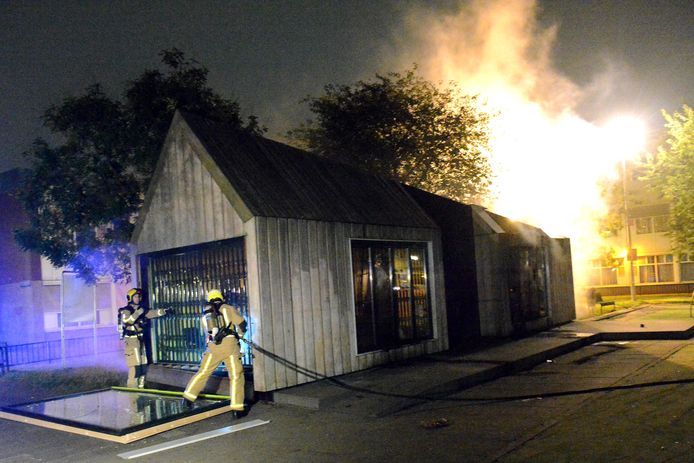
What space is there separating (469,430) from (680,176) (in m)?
22.0

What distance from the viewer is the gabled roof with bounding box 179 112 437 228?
402 inches

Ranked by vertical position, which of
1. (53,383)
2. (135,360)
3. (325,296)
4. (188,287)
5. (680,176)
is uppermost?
(680,176)

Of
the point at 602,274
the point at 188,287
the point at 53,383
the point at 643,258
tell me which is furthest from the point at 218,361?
the point at 602,274

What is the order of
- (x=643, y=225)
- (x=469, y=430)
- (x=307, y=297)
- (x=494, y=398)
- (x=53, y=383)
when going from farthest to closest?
(x=643, y=225) → (x=53, y=383) → (x=307, y=297) → (x=494, y=398) → (x=469, y=430)

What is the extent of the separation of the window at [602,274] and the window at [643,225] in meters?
3.13

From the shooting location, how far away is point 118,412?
9.03m

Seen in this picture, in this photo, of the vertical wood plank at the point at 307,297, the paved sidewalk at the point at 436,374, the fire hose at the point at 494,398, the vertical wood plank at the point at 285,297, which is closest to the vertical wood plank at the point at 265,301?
the fire hose at the point at 494,398

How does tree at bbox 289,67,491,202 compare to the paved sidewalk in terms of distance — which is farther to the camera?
tree at bbox 289,67,491,202

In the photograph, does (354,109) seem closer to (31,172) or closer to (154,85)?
(154,85)

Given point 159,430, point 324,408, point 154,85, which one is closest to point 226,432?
point 159,430

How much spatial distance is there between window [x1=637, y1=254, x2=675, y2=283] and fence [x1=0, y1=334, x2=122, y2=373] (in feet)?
117

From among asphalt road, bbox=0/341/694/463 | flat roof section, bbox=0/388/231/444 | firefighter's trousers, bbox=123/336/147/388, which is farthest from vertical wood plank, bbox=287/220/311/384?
firefighter's trousers, bbox=123/336/147/388

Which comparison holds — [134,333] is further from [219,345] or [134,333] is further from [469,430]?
[469,430]

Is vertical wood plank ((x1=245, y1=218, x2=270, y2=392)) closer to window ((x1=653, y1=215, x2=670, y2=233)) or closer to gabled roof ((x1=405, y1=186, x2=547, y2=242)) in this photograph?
gabled roof ((x1=405, y1=186, x2=547, y2=242))
